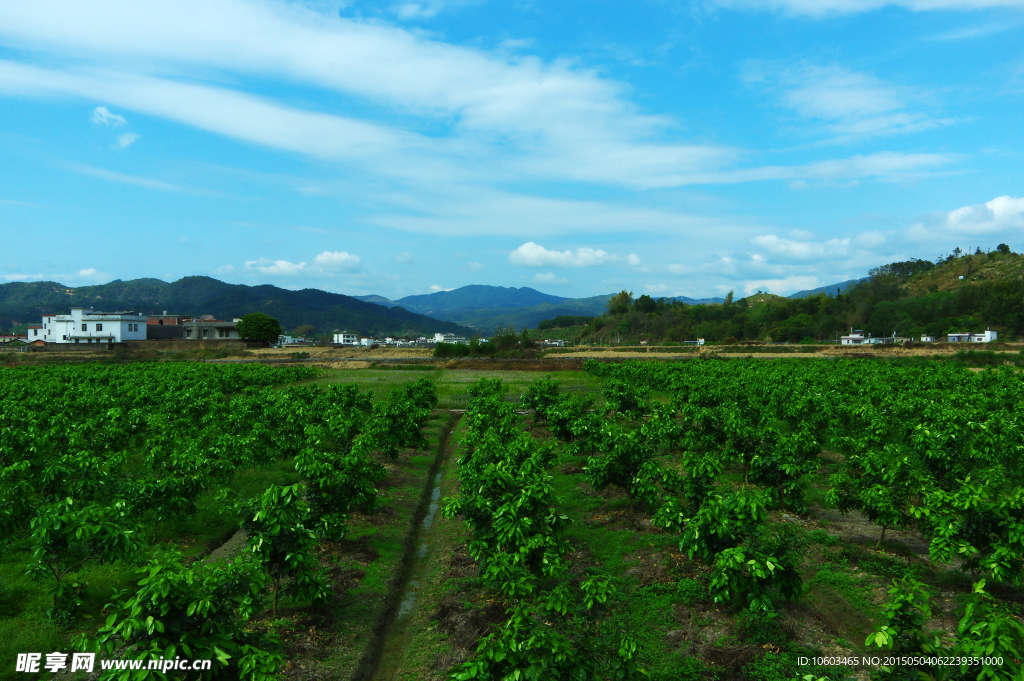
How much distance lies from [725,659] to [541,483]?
493 cm

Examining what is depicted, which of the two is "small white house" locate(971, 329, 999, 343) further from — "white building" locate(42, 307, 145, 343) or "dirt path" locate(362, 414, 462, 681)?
"white building" locate(42, 307, 145, 343)

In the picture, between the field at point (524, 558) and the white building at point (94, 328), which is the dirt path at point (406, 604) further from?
the white building at point (94, 328)

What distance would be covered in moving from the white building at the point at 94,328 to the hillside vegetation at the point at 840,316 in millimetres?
126943

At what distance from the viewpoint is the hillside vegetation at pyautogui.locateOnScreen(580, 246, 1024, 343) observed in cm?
12704

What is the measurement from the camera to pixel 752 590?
33.2ft

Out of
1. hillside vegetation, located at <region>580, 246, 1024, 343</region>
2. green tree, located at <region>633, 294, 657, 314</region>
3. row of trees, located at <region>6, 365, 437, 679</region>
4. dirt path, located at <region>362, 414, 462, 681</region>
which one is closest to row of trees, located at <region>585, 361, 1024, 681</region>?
dirt path, located at <region>362, 414, 462, 681</region>

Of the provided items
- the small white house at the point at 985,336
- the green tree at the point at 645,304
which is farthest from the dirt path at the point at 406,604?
the green tree at the point at 645,304

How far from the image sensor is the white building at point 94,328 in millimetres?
106125

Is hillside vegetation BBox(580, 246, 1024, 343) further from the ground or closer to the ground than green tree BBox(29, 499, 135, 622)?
further from the ground

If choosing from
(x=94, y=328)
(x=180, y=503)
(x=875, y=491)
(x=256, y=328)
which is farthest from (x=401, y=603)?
(x=94, y=328)

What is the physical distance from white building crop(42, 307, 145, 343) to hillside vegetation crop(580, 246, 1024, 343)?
126943 millimetres

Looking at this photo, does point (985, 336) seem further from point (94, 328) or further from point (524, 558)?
point (94, 328)

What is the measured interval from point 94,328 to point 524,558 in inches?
5125

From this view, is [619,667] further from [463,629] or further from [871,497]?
[871,497]
